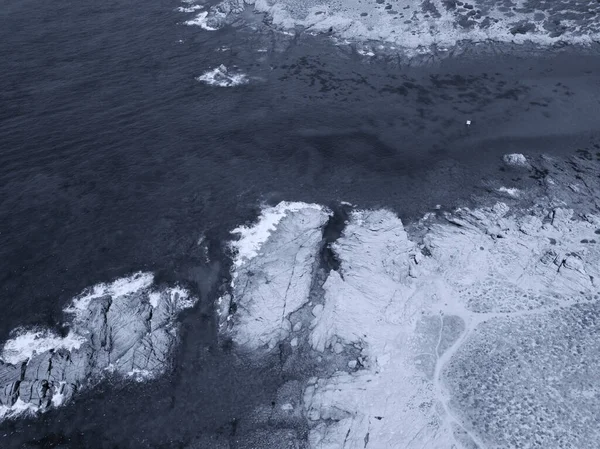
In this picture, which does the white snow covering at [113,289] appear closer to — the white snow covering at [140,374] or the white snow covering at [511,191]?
the white snow covering at [140,374]

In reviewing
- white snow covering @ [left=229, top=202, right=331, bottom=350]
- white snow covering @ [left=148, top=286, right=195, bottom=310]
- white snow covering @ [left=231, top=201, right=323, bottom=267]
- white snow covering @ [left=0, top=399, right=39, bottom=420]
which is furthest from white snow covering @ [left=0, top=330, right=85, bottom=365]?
white snow covering @ [left=231, top=201, right=323, bottom=267]

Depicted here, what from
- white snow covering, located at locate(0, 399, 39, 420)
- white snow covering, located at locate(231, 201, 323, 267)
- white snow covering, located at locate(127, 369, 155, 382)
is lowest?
white snow covering, located at locate(0, 399, 39, 420)

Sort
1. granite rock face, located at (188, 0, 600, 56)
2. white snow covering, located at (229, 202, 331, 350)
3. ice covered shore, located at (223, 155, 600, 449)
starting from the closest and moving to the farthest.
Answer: ice covered shore, located at (223, 155, 600, 449) < white snow covering, located at (229, 202, 331, 350) < granite rock face, located at (188, 0, 600, 56)

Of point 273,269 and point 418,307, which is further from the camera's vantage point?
point 273,269

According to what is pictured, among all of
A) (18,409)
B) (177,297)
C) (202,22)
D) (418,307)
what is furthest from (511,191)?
(202,22)

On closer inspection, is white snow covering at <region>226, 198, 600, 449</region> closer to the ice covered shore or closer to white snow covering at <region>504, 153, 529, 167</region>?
the ice covered shore

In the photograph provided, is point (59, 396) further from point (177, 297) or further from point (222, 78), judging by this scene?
point (222, 78)

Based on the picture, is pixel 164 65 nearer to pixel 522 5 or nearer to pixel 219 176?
pixel 219 176

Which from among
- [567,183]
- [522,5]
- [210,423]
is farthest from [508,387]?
[522,5]
